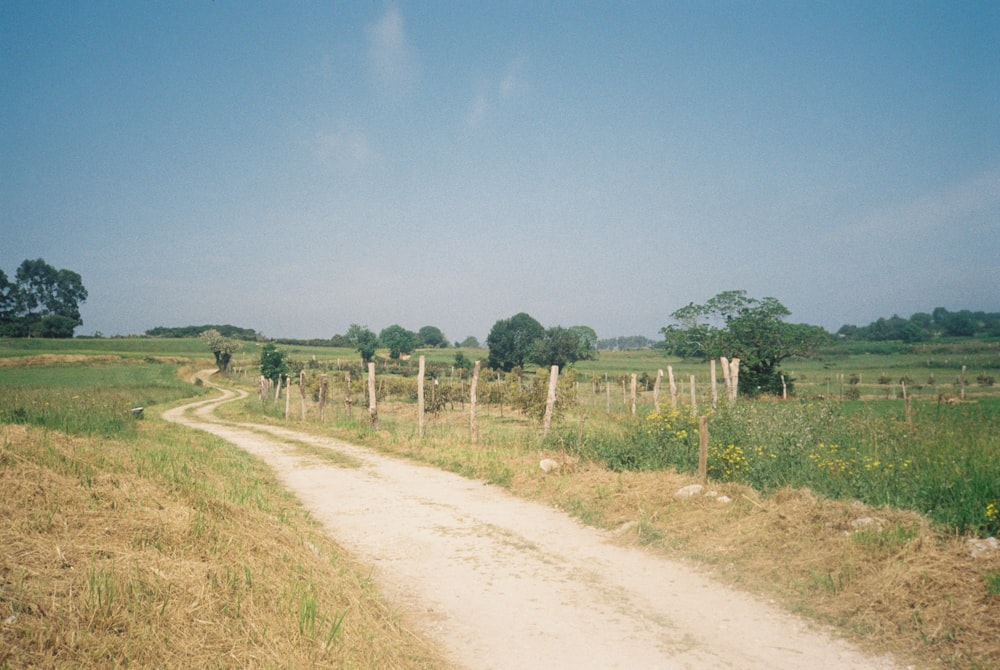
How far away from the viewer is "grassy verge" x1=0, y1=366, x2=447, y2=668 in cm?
316

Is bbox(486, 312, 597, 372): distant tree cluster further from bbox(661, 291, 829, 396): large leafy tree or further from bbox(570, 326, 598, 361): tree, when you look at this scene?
bbox(661, 291, 829, 396): large leafy tree

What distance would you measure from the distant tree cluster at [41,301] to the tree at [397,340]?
5293 cm

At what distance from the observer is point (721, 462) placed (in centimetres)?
940

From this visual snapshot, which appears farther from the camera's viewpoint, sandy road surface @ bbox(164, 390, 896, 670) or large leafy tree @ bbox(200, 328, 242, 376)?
large leafy tree @ bbox(200, 328, 242, 376)

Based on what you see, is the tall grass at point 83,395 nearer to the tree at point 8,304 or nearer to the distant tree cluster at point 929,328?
the tree at point 8,304

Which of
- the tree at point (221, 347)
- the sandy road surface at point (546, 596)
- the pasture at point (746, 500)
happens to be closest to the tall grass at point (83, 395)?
the pasture at point (746, 500)

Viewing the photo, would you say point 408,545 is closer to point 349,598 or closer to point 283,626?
point 349,598

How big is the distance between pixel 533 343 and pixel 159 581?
74633mm

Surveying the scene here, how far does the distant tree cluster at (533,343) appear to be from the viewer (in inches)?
2972

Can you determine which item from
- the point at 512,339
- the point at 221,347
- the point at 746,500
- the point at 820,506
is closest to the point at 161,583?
the point at 746,500

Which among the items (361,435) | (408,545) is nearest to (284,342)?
(361,435)

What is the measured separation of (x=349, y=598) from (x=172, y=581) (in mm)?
1426

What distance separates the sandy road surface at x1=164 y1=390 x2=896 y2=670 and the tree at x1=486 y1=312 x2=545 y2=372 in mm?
69771

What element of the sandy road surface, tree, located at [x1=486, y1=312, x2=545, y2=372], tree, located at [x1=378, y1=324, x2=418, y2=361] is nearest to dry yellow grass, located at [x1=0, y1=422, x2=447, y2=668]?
the sandy road surface
